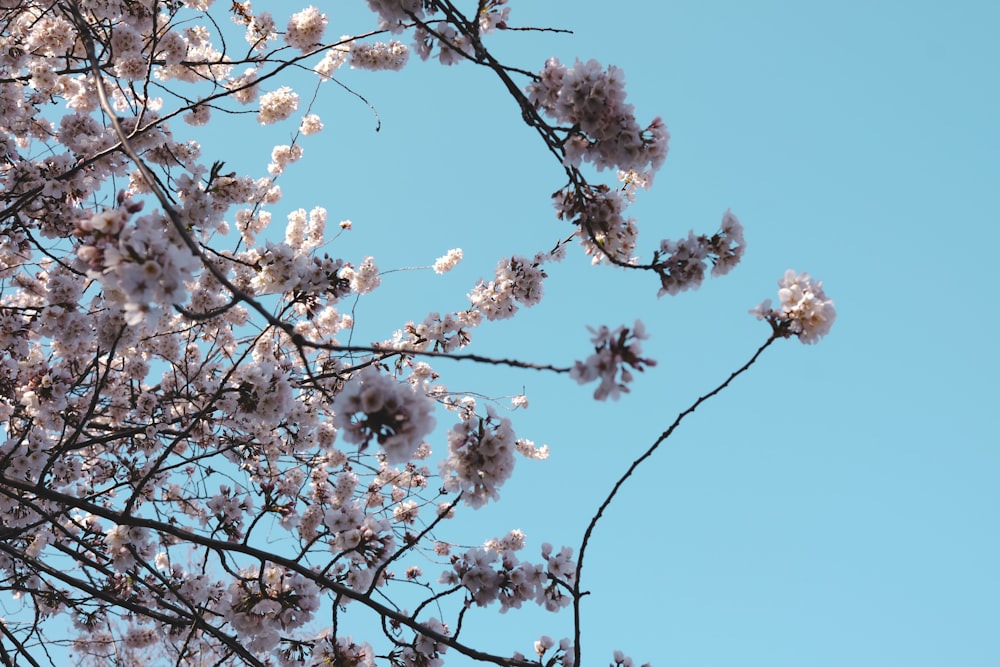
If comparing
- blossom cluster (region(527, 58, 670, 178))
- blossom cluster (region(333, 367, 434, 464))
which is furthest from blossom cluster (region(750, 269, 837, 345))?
blossom cluster (region(333, 367, 434, 464))

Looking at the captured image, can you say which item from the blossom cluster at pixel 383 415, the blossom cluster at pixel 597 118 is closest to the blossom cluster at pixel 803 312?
the blossom cluster at pixel 597 118

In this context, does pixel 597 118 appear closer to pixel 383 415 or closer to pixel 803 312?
pixel 803 312

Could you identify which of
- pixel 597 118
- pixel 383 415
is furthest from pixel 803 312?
pixel 383 415

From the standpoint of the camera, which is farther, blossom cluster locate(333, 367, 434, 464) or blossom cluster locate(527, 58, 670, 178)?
blossom cluster locate(527, 58, 670, 178)

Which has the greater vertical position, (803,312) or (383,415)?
(803,312)

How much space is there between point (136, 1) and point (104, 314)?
7.32 feet

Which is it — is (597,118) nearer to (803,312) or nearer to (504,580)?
(803,312)

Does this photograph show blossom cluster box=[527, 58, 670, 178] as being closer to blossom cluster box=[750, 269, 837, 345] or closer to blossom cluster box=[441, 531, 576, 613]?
blossom cluster box=[750, 269, 837, 345]

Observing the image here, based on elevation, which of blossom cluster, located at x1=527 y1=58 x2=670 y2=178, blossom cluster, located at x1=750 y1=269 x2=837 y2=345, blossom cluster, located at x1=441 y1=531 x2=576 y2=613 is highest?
blossom cluster, located at x1=527 y1=58 x2=670 y2=178

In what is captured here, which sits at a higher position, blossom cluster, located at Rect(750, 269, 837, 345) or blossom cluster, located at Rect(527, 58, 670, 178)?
blossom cluster, located at Rect(527, 58, 670, 178)

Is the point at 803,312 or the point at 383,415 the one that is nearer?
the point at 383,415

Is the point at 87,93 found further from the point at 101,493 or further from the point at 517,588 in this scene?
the point at 517,588

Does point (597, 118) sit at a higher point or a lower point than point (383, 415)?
higher

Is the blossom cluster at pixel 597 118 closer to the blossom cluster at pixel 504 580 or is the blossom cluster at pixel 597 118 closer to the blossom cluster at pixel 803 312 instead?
the blossom cluster at pixel 803 312
